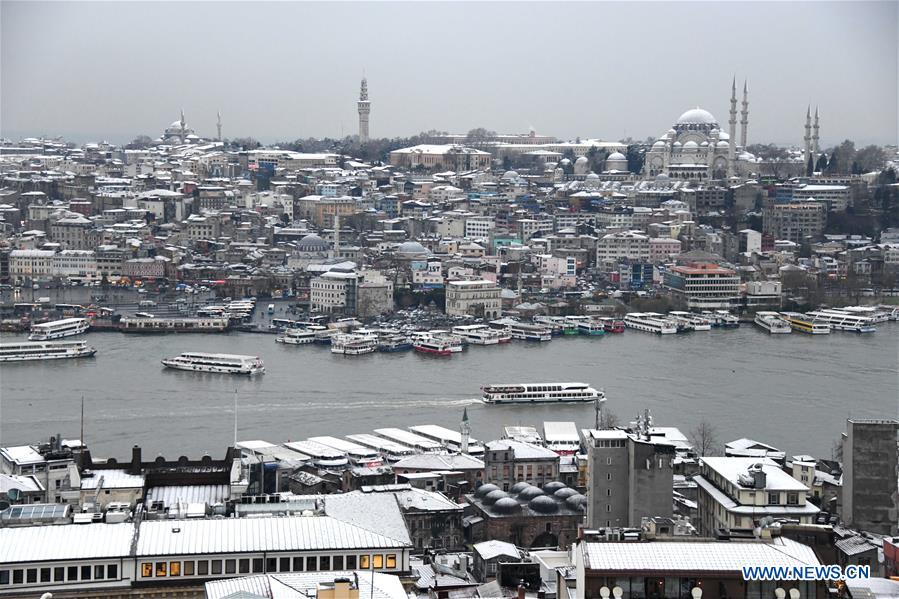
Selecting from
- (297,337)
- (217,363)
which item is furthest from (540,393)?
(297,337)

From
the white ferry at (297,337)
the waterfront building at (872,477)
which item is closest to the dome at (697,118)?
the white ferry at (297,337)

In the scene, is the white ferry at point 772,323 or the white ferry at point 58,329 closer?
the white ferry at point 58,329

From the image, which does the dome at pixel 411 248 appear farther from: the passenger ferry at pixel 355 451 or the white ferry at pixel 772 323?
the passenger ferry at pixel 355 451

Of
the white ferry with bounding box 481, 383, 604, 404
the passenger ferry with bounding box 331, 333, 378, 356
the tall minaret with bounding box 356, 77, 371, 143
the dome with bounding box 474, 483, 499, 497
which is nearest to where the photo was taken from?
the dome with bounding box 474, 483, 499, 497

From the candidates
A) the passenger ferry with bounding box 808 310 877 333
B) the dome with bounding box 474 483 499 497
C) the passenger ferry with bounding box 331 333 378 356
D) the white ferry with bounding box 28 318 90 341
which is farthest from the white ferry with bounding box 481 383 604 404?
the passenger ferry with bounding box 808 310 877 333

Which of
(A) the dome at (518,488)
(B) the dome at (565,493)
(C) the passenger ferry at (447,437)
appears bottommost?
(C) the passenger ferry at (447,437)

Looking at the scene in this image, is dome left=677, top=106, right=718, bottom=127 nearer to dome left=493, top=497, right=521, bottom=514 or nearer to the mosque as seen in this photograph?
the mosque
